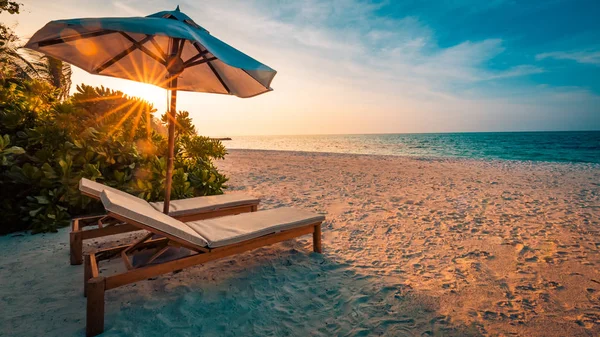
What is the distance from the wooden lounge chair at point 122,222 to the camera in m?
2.97

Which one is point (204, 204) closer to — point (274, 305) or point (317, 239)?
point (317, 239)

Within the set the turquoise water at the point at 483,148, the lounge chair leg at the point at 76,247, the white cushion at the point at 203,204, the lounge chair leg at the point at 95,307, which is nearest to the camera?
the lounge chair leg at the point at 95,307

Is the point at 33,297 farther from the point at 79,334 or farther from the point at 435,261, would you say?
the point at 435,261

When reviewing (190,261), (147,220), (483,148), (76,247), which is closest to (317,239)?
(190,261)

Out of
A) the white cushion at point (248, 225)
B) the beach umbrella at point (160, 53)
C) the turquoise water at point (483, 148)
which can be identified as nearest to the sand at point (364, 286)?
the white cushion at point (248, 225)

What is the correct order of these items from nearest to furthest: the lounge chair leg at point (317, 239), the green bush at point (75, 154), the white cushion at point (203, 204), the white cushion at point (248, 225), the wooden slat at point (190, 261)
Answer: the wooden slat at point (190, 261) < the white cushion at point (248, 225) < the lounge chair leg at point (317, 239) < the white cushion at point (203, 204) < the green bush at point (75, 154)

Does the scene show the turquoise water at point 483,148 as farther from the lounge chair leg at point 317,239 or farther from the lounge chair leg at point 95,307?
the lounge chair leg at point 95,307

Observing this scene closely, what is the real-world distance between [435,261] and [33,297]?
4181 millimetres

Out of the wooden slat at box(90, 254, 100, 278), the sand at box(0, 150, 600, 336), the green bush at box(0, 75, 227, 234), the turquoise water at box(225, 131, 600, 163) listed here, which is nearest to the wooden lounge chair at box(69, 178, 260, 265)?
the sand at box(0, 150, 600, 336)

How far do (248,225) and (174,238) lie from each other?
33.7 inches

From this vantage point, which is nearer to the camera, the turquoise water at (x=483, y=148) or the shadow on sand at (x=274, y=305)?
the shadow on sand at (x=274, y=305)


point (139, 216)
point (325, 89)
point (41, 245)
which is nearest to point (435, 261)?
point (139, 216)

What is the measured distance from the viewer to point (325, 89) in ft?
55.4

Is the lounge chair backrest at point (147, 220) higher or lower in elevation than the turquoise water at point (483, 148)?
lower
